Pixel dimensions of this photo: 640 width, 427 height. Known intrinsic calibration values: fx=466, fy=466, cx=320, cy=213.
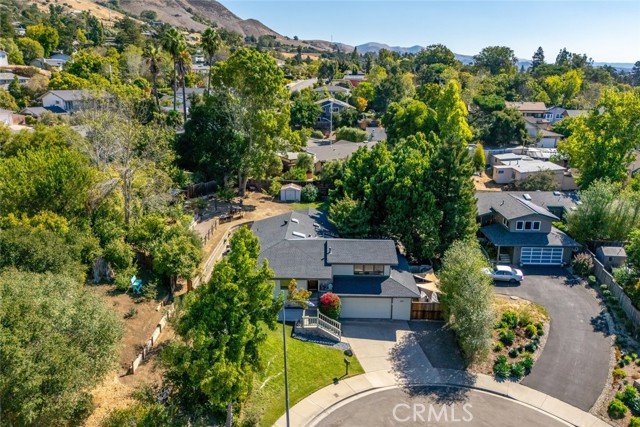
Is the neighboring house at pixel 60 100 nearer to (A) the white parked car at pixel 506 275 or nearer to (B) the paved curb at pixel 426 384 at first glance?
(A) the white parked car at pixel 506 275

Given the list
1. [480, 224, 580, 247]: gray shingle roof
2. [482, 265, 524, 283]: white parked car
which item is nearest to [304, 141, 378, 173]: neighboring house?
[480, 224, 580, 247]: gray shingle roof

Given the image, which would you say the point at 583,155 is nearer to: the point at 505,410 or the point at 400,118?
the point at 400,118

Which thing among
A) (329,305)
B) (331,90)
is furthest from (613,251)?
(331,90)

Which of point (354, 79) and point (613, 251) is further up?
point (354, 79)

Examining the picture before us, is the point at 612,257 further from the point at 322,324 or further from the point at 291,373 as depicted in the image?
the point at 291,373

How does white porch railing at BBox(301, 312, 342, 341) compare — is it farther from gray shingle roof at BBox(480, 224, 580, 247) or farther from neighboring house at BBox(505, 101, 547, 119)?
neighboring house at BBox(505, 101, 547, 119)

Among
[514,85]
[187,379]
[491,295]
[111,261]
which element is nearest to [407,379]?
[491,295]
